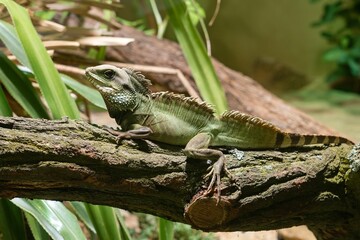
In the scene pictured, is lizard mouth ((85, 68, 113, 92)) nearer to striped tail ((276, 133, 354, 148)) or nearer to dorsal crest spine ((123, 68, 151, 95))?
dorsal crest spine ((123, 68, 151, 95))

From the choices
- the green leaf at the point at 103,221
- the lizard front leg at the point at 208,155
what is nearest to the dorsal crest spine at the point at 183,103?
the lizard front leg at the point at 208,155

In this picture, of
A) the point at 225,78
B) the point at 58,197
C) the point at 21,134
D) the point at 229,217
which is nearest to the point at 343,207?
the point at 229,217

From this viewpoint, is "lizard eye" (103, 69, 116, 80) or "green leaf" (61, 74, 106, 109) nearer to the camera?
"lizard eye" (103, 69, 116, 80)

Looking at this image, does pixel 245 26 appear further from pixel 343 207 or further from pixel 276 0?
pixel 343 207

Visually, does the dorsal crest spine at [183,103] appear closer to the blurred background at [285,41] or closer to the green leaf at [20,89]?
the green leaf at [20,89]

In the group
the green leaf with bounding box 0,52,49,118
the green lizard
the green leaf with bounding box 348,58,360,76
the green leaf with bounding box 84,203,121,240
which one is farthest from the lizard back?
the green leaf with bounding box 348,58,360,76

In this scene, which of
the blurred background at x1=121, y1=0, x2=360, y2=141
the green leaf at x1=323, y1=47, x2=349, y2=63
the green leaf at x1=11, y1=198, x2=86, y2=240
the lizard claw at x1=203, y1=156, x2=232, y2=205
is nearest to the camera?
the lizard claw at x1=203, y1=156, x2=232, y2=205

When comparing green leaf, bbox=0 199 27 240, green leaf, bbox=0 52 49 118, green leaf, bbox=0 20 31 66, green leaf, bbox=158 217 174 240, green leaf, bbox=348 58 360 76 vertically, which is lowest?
green leaf, bbox=0 199 27 240
